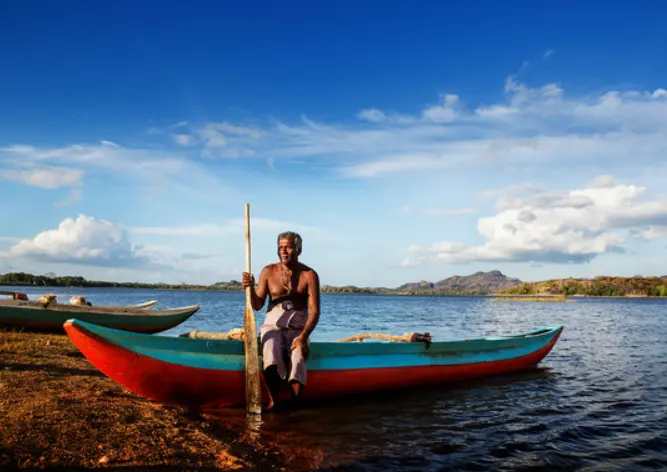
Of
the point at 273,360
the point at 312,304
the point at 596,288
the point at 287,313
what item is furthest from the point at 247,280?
the point at 596,288

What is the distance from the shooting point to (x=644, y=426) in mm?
7988

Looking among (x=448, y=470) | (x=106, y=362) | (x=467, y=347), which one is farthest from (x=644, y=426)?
(x=106, y=362)

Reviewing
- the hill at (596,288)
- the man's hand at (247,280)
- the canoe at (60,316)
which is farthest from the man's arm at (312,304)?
the hill at (596,288)

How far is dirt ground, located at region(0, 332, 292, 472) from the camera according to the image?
14.7 ft

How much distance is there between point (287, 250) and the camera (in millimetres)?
7309

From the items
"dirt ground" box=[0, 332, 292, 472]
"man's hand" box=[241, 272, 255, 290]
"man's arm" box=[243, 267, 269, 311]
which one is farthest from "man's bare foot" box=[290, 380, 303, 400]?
"man's hand" box=[241, 272, 255, 290]

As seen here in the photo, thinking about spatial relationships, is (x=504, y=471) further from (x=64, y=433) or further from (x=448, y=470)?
(x=64, y=433)

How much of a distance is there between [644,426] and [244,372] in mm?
6708

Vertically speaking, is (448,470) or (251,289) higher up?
(251,289)

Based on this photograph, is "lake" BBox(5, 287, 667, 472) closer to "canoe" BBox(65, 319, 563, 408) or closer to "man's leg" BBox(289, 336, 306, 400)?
"canoe" BBox(65, 319, 563, 408)

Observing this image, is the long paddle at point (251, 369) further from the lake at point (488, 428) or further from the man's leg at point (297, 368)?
the man's leg at point (297, 368)

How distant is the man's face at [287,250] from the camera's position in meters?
7.30

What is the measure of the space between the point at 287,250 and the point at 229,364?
6.30ft

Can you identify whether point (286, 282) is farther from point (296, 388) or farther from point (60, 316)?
point (60, 316)
